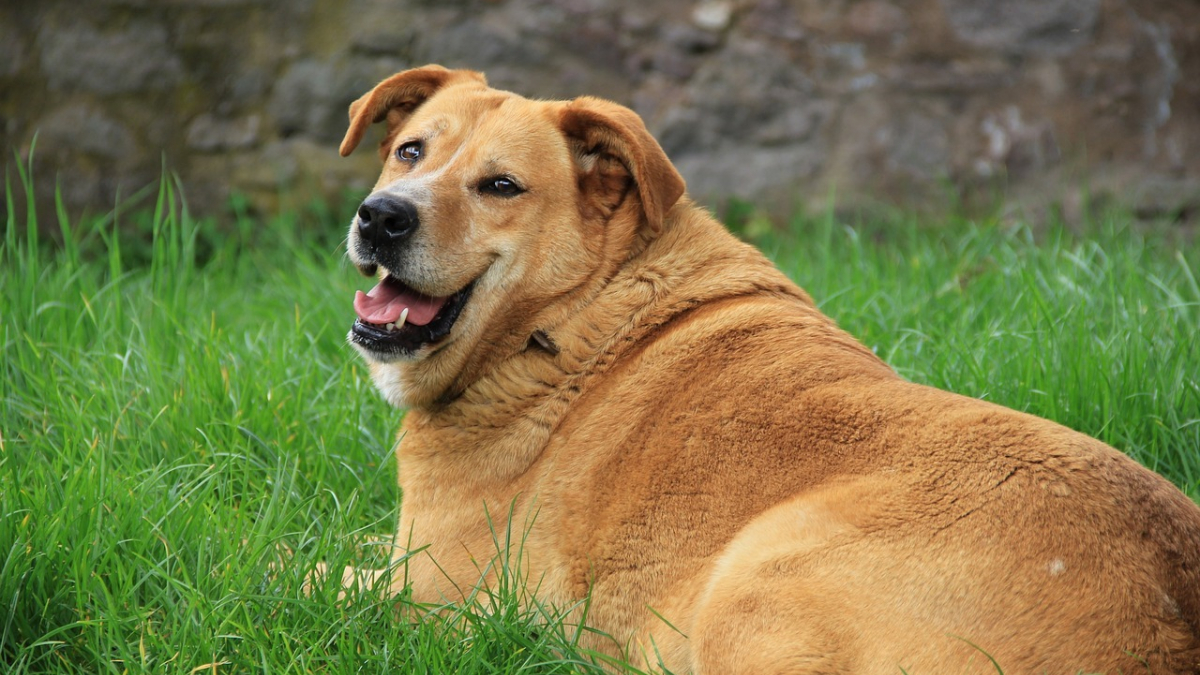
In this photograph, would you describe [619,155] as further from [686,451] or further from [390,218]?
[686,451]

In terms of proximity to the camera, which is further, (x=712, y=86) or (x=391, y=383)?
(x=712, y=86)

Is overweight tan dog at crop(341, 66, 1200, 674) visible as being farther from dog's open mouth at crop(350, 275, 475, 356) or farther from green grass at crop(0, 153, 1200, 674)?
green grass at crop(0, 153, 1200, 674)

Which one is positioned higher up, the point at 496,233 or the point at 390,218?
the point at 390,218

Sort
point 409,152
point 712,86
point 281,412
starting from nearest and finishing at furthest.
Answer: point 409,152 < point 281,412 < point 712,86

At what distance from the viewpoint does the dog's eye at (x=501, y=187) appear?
319cm

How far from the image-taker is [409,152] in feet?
11.2

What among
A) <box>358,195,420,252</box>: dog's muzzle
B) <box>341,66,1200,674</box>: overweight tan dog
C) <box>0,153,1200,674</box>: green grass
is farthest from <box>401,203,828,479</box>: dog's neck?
<box>358,195,420,252</box>: dog's muzzle

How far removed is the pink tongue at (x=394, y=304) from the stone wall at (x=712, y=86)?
3477mm

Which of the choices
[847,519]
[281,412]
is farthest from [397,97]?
[847,519]

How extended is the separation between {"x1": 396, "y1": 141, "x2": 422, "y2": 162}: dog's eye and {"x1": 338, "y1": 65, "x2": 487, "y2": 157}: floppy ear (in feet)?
0.68

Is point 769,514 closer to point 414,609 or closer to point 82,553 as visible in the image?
point 414,609

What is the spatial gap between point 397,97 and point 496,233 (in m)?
0.83

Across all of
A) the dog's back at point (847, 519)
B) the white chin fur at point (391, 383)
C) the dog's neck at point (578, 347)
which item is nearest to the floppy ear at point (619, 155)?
the dog's neck at point (578, 347)

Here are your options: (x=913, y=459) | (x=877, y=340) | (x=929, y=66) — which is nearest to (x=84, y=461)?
(x=913, y=459)
